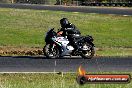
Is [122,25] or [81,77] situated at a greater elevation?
[81,77]

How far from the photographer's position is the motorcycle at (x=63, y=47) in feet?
69.8

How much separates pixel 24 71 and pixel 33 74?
0.84 meters

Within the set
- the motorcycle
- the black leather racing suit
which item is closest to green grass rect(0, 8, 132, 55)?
the motorcycle

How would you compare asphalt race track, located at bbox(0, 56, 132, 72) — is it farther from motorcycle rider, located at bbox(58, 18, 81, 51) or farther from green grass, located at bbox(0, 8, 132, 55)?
green grass, located at bbox(0, 8, 132, 55)

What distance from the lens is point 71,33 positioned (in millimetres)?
21656

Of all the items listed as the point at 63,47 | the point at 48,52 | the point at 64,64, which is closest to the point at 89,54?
the point at 63,47

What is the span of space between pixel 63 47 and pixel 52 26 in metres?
16.5

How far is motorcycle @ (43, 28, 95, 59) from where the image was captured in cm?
2128

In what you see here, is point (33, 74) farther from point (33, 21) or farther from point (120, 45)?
point (33, 21)

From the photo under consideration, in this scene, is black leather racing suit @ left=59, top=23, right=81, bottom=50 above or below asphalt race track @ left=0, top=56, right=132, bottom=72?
above

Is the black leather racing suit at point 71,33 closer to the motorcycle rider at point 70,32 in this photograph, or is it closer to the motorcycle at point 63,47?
the motorcycle rider at point 70,32

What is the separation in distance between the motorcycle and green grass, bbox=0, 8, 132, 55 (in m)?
5.14

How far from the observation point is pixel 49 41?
21422 millimetres

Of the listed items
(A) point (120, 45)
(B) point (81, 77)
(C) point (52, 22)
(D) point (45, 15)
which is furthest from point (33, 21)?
(B) point (81, 77)
